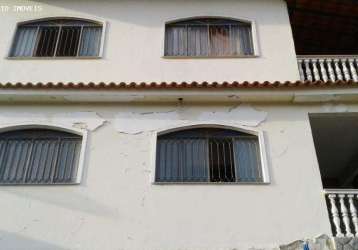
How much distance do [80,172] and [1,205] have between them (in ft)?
4.69

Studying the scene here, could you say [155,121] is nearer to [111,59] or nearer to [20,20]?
[111,59]

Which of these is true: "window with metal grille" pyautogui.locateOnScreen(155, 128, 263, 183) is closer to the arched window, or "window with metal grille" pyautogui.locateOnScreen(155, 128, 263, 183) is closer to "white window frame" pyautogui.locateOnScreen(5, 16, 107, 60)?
the arched window

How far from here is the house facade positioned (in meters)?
6.90

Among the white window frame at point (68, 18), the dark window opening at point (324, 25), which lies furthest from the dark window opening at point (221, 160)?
the dark window opening at point (324, 25)

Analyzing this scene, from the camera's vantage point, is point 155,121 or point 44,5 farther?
point 44,5

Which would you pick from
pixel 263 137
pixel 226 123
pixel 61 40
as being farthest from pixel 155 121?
pixel 61 40

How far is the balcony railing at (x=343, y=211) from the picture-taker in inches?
266

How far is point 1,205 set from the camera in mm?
7129

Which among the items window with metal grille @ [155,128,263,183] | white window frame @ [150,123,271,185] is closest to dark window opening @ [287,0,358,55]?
white window frame @ [150,123,271,185]

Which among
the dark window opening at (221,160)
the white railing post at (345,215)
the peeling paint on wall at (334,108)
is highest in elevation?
the peeling paint on wall at (334,108)

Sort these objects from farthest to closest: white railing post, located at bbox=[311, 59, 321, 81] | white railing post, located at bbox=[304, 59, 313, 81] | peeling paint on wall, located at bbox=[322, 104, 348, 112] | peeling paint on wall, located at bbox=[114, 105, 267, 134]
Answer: white railing post, located at bbox=[304, 59, 313, 81] < white railing post, located at bbox=[311, 59, 321, 81] < peeling paint on wall, located at bbox=[322, 104, 348, 112] < peeling paint on wall, located at bbox=[114, 105, 267, 134]

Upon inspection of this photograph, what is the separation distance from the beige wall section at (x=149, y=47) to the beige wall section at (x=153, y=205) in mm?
1681

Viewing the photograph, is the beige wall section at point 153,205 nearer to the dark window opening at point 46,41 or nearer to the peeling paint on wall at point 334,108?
the peeling paint on wall at point 334,108

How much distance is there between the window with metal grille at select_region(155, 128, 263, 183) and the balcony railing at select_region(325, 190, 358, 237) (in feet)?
4.15
